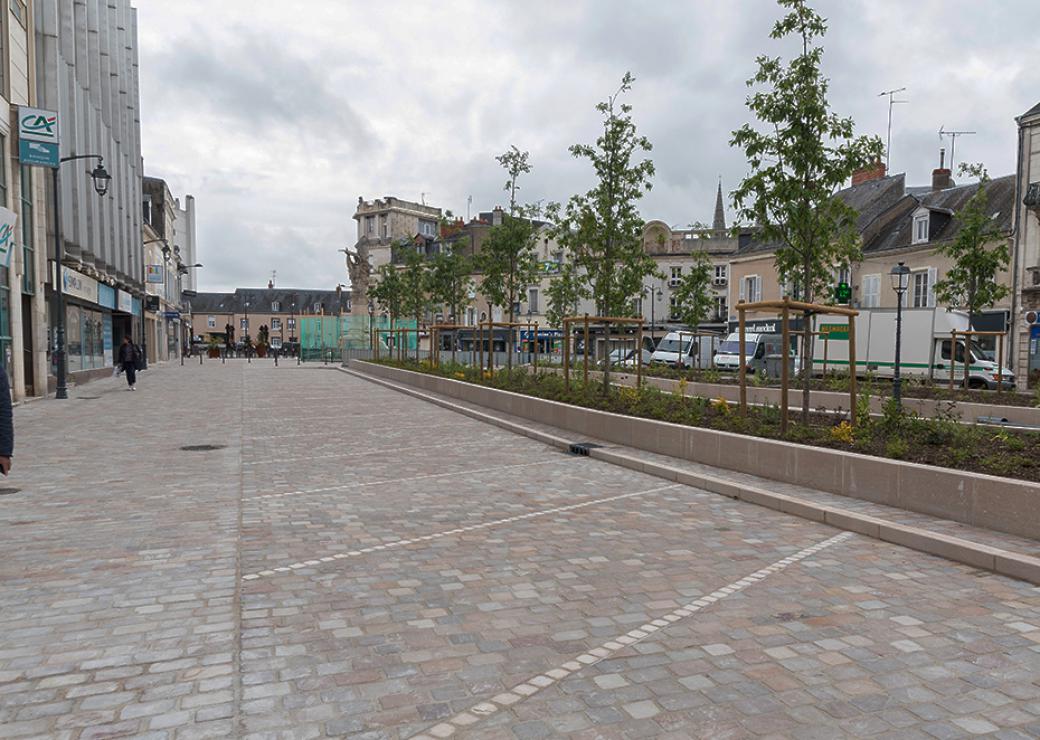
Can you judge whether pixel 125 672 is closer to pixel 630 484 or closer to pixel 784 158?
pixel 630 484

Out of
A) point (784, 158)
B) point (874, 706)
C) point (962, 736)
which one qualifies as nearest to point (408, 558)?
point (874, 706)

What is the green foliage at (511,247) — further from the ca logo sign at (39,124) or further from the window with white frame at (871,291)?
the window with white frame at (871,291)

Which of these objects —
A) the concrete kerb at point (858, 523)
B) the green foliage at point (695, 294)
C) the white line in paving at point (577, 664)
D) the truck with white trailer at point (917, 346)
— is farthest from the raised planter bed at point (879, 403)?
the green foliage at point (695, 294)

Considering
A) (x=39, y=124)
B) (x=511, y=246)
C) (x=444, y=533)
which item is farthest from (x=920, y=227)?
(x=444, y=533)

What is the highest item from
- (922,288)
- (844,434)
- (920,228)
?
(920,228)

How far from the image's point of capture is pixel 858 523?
6348 mm

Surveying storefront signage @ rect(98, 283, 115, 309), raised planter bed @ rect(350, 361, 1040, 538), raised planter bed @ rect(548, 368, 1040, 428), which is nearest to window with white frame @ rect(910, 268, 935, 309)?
raised planter bed @ rect(548, 368, 1040, 428)

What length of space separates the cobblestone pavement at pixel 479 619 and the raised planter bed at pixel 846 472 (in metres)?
0.93

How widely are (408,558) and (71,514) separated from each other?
342cm

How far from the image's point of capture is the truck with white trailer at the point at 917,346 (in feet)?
82.1

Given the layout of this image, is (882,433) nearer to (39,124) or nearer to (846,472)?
(846,472)

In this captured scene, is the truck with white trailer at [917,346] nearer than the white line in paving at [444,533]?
No

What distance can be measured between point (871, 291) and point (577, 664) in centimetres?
3734

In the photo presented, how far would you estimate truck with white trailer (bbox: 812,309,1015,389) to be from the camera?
82.1 feet
